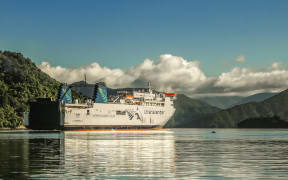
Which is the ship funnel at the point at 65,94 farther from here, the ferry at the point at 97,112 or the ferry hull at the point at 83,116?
the ferry hull at the point at 83,116

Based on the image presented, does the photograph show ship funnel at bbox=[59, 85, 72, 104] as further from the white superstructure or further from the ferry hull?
the ferry hull

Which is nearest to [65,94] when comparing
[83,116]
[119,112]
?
[83,116]

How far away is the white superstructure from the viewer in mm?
162875

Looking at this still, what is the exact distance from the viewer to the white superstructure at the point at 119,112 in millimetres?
162875

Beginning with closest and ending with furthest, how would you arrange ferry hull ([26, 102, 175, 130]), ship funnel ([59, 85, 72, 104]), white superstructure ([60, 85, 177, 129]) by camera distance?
ferry hull ([26, 102, 175, 130]), white superstructure ([60, 85, 177, 129]), ship funnel ([59, 85, 72, 104])

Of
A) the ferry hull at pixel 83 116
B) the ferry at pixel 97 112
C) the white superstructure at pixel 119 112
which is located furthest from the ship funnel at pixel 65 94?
the ferry hull at pixel 83 116

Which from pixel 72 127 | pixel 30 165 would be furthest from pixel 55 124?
pixel 30 165

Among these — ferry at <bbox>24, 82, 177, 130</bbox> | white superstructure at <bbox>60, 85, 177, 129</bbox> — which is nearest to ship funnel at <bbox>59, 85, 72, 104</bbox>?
ferry at <bbox>24, 82, 177, 130</bbox>

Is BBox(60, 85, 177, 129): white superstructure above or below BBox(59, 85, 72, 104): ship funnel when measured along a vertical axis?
below

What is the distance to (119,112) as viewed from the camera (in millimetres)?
177250

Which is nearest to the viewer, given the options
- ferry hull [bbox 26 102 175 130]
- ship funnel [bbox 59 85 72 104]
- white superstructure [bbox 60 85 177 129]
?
ferry hull [bbox 26 102 175 130]

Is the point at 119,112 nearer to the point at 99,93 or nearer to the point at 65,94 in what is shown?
the point at 99,93

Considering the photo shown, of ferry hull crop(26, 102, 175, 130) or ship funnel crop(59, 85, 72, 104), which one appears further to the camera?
ship funnel crop(59, 85, 72, 104)

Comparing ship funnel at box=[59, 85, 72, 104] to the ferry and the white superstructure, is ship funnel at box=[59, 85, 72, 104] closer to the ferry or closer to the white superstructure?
the ferry
